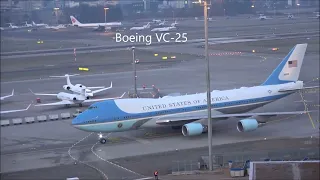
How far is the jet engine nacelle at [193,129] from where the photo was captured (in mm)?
33344

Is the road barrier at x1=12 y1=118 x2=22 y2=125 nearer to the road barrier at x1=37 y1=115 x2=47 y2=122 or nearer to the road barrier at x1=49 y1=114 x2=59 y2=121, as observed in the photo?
the road barrier at x1=37 y1=115 x2=47 y2=122

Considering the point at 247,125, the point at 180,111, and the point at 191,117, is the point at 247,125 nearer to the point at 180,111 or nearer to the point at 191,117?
the point at 191,117

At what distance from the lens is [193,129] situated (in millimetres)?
33375

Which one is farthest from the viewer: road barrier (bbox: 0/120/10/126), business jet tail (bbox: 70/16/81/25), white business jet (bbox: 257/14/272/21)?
white business jet (bbox: 257/14/272/21)

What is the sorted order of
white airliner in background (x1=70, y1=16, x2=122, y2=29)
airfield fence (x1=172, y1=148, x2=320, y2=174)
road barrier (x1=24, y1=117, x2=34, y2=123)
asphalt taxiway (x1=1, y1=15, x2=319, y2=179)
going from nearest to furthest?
1. airfield fence (x1=172, y1=148, x2=320, y2=174)
2. asphalt taxiway (x1=1, y1=15, x2=319, y2=179)
3. road barrier (x1=24, y1=117, x2=34, y2=123)
4. white airliner in background (x1=70, y1=16, x2=122, y2=29)

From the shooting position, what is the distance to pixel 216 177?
80.9ft

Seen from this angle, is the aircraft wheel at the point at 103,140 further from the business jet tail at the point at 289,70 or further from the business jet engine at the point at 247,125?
the business jet tail at the point at 289,70

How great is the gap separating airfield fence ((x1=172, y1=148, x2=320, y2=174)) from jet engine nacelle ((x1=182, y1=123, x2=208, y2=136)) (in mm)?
4180

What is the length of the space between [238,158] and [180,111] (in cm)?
805

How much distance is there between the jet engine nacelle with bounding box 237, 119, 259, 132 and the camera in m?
33.4

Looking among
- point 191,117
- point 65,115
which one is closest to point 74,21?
point 65,115

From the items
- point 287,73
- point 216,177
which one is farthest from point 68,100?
point 216,177

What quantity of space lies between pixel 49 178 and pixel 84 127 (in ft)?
17.6

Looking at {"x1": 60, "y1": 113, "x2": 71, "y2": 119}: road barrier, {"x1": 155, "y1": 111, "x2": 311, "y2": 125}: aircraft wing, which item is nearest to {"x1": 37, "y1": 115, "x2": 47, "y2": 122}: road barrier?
{"x1": 60, "y1": 113, "x2": 71, "y2": 119}: road barrier
